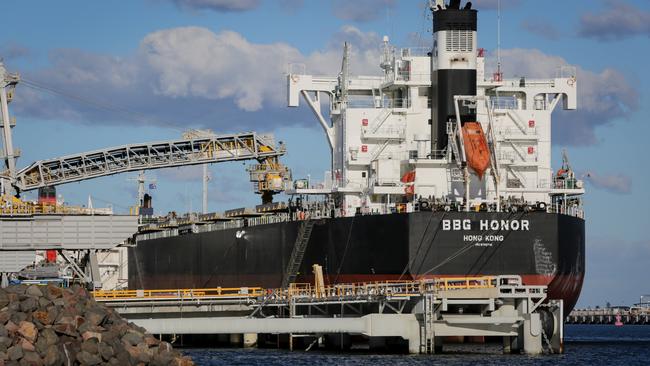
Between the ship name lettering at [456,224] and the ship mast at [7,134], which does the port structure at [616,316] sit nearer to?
the ship mast at [7,134]

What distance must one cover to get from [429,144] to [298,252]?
7744 mm

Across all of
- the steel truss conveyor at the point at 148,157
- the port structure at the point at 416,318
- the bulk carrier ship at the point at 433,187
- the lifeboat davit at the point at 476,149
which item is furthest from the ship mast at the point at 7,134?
the lifeboat davit at the point at 476,149

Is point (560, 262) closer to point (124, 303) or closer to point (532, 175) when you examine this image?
point (532, 175)

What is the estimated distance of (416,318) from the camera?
46500mm

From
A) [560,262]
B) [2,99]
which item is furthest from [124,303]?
[2,99]

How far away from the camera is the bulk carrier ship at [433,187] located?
177 ft

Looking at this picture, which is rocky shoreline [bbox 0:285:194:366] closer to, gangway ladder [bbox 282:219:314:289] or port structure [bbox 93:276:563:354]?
port structure [bbox 93:276:563:354]

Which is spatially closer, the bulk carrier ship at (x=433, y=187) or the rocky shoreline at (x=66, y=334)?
the rocky shoreline at (x=66, y=334)

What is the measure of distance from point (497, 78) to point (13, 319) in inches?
1259

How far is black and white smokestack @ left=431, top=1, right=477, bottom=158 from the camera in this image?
193ft

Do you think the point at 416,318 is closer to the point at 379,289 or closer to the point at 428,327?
the point at 428,327

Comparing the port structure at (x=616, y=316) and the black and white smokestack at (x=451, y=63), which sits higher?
the black and white smokestack at (x=451, y=63)

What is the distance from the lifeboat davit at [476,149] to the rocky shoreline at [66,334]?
A: 20731 millimetres

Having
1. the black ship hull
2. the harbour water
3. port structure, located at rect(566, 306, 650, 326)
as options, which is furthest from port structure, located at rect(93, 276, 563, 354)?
port structure, located at rect(566, 306, 650, 326)
